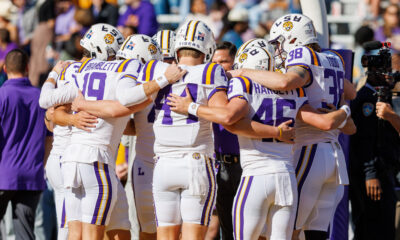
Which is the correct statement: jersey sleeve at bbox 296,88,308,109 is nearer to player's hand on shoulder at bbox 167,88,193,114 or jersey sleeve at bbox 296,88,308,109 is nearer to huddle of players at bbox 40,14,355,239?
huddle of players at bbox 40,14,355,239

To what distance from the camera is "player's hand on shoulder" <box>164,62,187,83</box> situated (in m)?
6.44

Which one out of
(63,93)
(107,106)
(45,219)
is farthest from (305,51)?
(45,219)

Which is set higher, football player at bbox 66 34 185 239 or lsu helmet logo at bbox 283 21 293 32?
lsu helmet logo at bbox 283 21 293 32

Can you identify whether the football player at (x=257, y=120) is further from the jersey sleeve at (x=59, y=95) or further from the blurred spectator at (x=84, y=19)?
the blurred spectator at (x=84, y=19)

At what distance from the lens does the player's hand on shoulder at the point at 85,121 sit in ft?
22.5

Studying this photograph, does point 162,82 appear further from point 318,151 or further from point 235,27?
point 235,27

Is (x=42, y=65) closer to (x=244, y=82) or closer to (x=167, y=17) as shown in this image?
(x=167, y=17)

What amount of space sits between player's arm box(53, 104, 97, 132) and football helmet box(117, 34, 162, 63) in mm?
782

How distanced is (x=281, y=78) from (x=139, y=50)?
71.5 inches

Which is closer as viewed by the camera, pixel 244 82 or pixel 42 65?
pixel 244 82

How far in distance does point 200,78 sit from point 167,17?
1021 cm

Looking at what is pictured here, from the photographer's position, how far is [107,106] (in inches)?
266

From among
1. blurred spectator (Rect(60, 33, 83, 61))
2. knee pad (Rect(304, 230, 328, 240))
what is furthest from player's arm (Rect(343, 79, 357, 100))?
blurred spectator (Rect(60, 33, 83, 61))

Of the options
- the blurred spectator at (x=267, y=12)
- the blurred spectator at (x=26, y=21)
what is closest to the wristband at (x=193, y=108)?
the blurred spectator at (x=267, y=12)
